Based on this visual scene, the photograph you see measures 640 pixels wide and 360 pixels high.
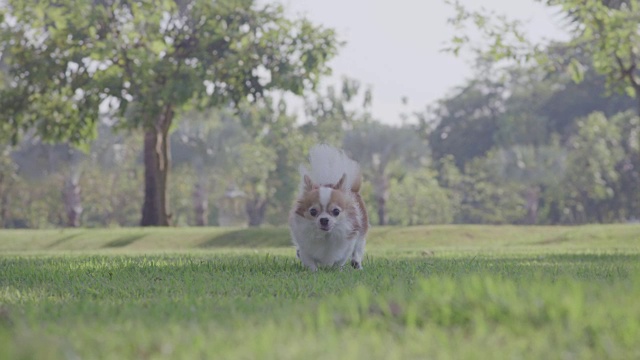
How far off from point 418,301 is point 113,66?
91.2 ft

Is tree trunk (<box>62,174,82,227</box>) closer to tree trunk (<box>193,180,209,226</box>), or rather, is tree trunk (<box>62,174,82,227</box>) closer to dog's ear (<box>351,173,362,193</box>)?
tree trunk (<box>193,180,209,226</box>)

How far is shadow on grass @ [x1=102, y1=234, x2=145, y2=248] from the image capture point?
30.5m

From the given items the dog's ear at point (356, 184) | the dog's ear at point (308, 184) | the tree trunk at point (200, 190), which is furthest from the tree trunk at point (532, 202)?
the dog's ear at point (308, 184)

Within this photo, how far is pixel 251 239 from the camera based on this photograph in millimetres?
31062

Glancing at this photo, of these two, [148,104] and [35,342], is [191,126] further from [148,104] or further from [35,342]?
[35,342]

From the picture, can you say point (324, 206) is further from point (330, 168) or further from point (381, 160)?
point (381, 160)

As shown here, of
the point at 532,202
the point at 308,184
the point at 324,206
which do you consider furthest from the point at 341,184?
the point at 532,202

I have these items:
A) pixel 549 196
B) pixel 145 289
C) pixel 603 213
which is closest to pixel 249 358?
pixel 145 289

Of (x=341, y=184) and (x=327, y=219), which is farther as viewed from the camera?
(x=341, y=184)

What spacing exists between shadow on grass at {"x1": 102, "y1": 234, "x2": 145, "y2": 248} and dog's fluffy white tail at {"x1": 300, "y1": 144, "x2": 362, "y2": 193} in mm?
17990

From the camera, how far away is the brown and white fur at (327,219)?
1203 centimetres

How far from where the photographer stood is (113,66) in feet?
107

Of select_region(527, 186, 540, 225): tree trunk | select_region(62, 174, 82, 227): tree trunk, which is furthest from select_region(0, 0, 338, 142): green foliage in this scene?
select_region(527, 186, 540, 225): tree trunk

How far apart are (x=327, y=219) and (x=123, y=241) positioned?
65.6 feet
